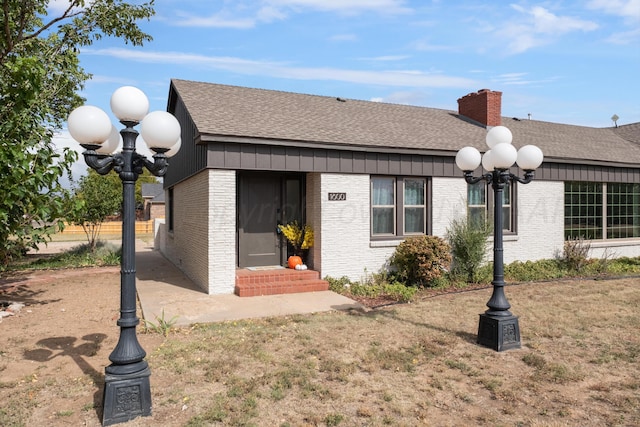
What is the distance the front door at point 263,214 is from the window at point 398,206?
2093mm

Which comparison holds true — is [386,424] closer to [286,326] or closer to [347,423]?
[347,423]

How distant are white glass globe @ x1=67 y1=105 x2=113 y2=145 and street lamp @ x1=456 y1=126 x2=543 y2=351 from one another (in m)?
5.05

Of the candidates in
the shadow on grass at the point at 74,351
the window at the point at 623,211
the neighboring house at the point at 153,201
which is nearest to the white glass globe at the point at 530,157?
the shadow on grass at the point at 74,351

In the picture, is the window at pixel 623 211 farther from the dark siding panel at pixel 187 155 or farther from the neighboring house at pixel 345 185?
the dark siding panel at pixel 187 155

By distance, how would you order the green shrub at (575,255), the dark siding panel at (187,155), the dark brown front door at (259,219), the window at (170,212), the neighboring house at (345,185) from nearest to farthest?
1. the neighboring house at (345,185)
2. the dark siding panel at (187,155)
3. the dark brown front door at (259,219)
4. the green shrub at (575,255)
5. the window at (170,212)

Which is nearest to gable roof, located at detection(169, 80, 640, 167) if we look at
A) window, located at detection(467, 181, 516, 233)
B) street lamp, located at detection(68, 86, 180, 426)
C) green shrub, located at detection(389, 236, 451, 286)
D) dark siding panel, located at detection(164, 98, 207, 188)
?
dark siding panel, located at detection(164, 98, 207, 188)

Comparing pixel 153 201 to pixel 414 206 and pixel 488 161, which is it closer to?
pixel 414 206

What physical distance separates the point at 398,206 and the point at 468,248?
2180 mm

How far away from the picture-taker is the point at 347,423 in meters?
3.96

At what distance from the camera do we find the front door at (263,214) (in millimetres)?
10914

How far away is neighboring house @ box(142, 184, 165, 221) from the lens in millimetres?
38697

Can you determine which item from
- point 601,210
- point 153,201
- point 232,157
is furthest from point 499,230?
point 153,201

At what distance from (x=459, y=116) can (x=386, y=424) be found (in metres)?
14.2

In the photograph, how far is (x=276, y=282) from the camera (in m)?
9.66
